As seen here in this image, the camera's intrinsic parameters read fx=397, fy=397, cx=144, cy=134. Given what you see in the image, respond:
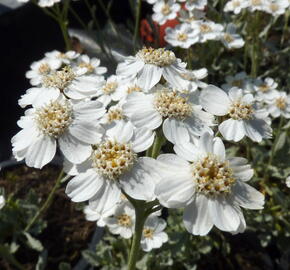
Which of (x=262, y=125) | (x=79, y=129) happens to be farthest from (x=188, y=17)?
(x=79, y=129)

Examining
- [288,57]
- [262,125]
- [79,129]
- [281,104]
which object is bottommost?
[288,57]

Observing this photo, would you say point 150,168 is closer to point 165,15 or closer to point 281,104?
point 281,104

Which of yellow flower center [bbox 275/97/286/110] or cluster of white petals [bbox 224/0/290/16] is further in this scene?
cluster of white petals [bbox 224/0/290/16]

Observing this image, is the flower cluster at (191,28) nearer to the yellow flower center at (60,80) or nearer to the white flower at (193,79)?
Result: the white flower at (193,79)

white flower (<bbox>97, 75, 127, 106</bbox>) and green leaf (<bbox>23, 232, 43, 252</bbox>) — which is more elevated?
white flower (<bbox>97, 75, 127, 106</bbox>)

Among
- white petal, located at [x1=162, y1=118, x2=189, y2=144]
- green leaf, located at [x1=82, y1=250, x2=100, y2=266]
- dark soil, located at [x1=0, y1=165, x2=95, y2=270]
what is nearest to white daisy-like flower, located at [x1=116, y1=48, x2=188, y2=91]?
white petal, located at [x1=162, y1=118, x2=189, y2=144]

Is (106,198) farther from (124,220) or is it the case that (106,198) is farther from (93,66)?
(93,66)

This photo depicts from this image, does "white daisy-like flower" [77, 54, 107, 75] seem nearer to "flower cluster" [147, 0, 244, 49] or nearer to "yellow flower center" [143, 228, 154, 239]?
"flower cluster" [147, 0, 244, 49]
